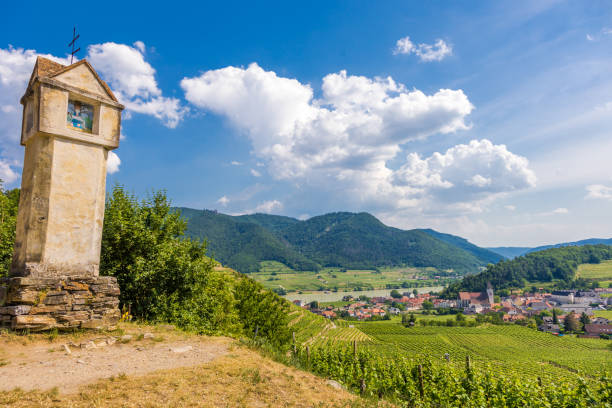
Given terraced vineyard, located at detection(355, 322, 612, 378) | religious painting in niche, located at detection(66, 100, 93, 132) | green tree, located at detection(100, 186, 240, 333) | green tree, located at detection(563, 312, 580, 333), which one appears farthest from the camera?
green tree, located at detection(563, 312, 580, 333)

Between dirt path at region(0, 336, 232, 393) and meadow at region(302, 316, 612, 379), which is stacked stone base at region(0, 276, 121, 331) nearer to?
dirt path at region(0, 336, 232, 393)

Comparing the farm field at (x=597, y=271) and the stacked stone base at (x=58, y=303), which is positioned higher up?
the stacked stone base at (x=58, y=303)

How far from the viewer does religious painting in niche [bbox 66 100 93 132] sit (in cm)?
1018

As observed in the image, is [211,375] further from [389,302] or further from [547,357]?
[389,302]

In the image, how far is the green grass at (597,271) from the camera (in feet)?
544

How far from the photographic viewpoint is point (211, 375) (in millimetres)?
7289

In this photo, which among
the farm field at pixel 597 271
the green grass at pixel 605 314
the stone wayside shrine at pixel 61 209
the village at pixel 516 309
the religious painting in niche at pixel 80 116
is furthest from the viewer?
the farm field at pixel 597 271

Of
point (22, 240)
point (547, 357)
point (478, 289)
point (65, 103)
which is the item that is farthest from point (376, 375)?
point (478, 289)

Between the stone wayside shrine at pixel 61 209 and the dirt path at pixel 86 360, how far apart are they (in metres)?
1.03

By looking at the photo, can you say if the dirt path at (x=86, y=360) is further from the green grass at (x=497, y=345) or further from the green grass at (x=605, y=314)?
the green grass at (x=605, y=314)

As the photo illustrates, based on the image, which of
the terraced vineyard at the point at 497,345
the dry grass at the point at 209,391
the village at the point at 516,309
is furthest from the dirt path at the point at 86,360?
the village at the point at 516,309

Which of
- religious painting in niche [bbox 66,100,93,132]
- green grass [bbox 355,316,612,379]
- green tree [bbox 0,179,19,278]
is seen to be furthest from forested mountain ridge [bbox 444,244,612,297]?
religious painting in niche [bbox 66,100,93,132]

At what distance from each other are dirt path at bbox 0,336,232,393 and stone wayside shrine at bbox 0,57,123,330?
3.39 feet

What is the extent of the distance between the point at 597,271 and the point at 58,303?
243 meters
